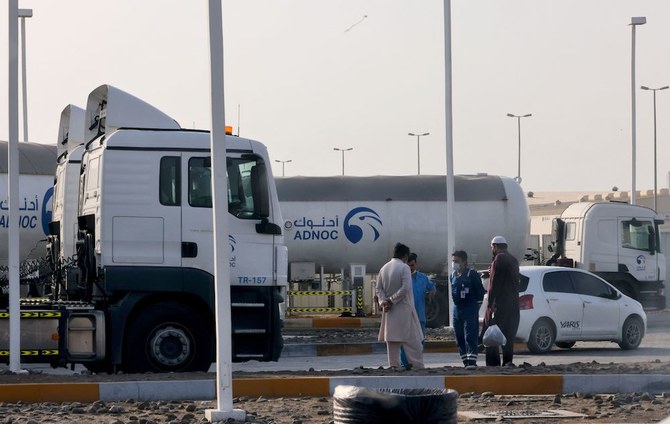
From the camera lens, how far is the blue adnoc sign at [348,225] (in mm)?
28656

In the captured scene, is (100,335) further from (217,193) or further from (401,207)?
(401,207)

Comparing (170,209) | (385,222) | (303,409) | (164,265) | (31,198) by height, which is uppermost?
(31,198)

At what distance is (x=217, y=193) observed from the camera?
10016mm

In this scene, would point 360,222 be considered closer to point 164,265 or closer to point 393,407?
point 164,265

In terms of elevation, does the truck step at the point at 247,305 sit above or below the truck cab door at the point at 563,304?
above

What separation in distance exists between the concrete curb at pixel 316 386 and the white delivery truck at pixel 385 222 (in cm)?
1564

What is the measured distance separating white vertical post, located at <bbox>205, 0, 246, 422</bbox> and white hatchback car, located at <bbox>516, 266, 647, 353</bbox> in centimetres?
1035

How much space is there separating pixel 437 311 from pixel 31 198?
29.4 ft

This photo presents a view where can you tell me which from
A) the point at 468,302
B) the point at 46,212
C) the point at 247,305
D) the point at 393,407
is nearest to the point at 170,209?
the point at 247,305

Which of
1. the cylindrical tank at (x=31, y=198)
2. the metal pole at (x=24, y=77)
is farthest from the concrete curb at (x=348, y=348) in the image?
the metal pole at (x=24, y=77)

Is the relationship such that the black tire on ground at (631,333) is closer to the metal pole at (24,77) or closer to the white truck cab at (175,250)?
the white truck cab at (175,250)

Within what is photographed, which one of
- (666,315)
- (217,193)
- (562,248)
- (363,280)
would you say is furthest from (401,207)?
(217,193)

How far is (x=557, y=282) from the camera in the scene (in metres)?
20.5

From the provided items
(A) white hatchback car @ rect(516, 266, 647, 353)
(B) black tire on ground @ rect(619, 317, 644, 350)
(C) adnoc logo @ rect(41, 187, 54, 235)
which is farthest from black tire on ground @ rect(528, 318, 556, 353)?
(C) adnoc logo @ rect(41, 187, 54, 235)
